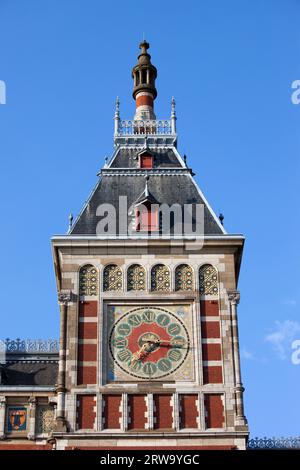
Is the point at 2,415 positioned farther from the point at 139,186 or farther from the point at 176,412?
the point at 139,186

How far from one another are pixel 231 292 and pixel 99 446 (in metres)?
8.06

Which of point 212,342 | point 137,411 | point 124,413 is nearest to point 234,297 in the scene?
point 212,342

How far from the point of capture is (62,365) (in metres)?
32.9

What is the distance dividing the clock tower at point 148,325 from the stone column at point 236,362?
0.05 m

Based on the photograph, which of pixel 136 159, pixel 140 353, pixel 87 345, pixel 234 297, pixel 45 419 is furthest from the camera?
pixel 136 159

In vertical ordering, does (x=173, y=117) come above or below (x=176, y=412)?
above

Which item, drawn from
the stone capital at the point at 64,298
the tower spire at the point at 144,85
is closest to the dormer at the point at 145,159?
the tower spire at the point at 144,85

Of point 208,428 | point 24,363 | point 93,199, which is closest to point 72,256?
point 93,199

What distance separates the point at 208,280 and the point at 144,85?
14312 millimetres

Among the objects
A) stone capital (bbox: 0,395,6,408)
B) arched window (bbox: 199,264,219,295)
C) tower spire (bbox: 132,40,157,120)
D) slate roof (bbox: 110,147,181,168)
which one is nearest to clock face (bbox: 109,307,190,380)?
arched window (bbox: 199,264,219,295)

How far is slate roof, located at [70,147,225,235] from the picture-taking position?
3653 centimetres
